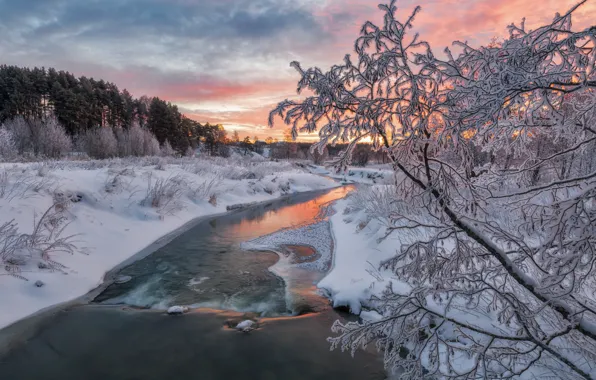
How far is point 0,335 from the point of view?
452 cm

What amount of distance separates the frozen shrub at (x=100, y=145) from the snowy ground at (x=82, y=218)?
20041 millimetres

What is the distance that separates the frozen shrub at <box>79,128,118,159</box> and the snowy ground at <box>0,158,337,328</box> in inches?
789

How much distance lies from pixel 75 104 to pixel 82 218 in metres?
38.1

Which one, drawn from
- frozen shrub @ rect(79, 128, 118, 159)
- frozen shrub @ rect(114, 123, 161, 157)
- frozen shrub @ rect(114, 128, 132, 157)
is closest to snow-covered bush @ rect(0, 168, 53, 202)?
frozen shrub @ rect(79, 128, 118, 159)

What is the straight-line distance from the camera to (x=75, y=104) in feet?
126

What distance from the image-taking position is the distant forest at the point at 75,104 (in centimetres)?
3712

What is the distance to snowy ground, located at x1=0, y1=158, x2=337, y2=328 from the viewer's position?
5.61 m

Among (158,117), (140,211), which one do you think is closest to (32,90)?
(158,117)

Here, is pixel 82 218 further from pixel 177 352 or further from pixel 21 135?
pixel 21 135

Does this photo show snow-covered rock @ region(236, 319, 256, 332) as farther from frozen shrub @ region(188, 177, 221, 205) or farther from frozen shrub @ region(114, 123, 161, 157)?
frozen shrub @ region(114, 123, 161, 157)

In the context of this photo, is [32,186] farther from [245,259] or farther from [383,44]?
[383,44]

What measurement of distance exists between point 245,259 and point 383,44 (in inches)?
287

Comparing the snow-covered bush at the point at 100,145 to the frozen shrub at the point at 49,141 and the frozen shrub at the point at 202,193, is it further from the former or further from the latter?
the frozen shrub at the point at 202,193

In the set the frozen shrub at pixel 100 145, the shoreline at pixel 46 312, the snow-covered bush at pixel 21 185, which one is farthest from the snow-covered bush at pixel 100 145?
the shoreline at pixel 46 312
